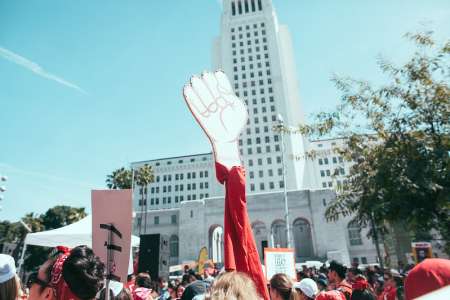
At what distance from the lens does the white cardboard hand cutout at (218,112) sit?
3693 millimetres

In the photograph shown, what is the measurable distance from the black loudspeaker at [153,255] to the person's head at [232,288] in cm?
867

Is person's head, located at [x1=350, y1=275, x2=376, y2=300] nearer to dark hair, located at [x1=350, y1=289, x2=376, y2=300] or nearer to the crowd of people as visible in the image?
dark hair, located at [x1=350, y1=289, x2=376, y2=300]

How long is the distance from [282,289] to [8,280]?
2.75m

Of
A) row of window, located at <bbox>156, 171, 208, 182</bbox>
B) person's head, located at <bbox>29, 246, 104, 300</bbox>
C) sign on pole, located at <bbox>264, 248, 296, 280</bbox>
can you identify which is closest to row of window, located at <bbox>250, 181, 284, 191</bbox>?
row of window, located at <bbox>156, 171, 208, 182</bbox>

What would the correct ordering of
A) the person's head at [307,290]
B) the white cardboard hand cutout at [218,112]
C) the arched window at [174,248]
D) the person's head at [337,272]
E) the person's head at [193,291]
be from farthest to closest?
1. the arched window at [174,248]
2. the person's head at [337,272]
3. the person's head at [193,291]
4. the person's head at [307,290]
5. the white cardboard hand cutout at [218,112]

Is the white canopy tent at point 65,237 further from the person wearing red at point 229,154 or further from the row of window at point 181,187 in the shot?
the row of window at point 181,187

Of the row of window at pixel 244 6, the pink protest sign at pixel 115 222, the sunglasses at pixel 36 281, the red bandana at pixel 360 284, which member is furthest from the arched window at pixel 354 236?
the row of window at pixel 244 6

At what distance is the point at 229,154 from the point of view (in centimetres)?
370

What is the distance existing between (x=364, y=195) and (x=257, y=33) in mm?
77692

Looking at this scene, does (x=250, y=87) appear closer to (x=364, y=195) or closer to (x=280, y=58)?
(x=280, y=58)

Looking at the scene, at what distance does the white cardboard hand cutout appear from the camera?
3693mm

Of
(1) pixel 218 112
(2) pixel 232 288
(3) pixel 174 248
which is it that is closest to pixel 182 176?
(3) pixel 174 248

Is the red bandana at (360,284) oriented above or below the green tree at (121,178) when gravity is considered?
below

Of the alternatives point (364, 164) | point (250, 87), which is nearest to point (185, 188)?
point (250, 87)
